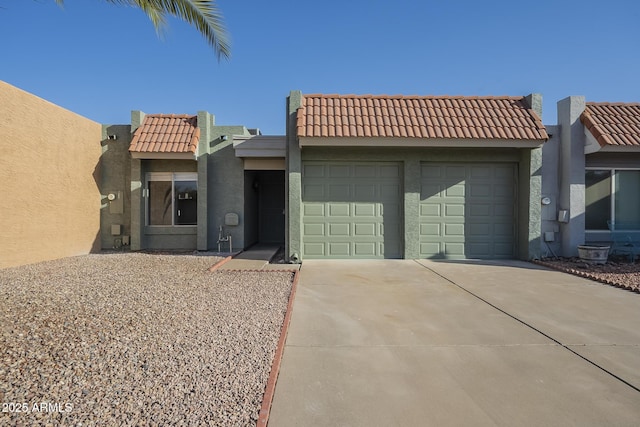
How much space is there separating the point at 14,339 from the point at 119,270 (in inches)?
178

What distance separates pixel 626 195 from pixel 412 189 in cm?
680

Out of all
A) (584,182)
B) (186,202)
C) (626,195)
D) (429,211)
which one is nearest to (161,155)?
(186,202)

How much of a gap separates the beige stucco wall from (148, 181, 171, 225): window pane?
1765mm

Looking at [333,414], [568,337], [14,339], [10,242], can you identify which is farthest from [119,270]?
[568,337]

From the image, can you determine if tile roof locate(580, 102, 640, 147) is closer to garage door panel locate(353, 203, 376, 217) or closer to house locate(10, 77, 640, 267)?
house locate(10, 77, 640, 267)

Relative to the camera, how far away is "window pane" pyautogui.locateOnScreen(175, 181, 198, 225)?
11.8 metres

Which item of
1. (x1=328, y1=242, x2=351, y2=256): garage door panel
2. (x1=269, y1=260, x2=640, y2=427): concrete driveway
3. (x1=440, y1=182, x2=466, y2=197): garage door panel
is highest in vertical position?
(x1=440, y1=182, x2=466, y2=197): garage door panel

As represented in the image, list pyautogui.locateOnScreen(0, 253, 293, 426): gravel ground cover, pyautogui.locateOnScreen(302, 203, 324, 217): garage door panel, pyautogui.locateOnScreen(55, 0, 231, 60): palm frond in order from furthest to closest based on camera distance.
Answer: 1. pyautogui.locateOnScreen(302, 203, 324, 217): garage door panel
2. pyautogui.locateOnScreen(55, 0, 231, 60): palm frond
3. pyautogui.locateOnScreen(0, 253, 293, 426): gravel ground cover

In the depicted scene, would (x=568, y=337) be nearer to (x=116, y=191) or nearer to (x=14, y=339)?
(x=14, y=339)

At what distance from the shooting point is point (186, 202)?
1188 cm

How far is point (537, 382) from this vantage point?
129 inches

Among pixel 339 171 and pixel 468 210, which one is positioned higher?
pixel 339 171

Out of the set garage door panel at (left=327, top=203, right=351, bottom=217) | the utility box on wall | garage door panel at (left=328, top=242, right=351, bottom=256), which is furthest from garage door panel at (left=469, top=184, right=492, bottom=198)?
the utility box on wall

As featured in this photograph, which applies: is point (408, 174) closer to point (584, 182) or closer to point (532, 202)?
point (532, 202)
